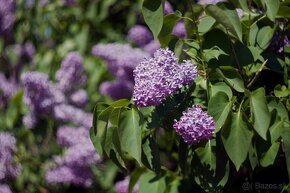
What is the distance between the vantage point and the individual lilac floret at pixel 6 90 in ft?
8.16

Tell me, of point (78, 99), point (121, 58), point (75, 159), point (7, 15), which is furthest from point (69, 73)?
point (7, 15)

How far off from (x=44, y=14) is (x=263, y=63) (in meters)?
1.74

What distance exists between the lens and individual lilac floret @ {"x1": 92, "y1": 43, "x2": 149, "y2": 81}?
2.14 metres

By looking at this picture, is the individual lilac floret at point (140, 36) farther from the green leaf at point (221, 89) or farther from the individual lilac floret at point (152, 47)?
the green leaf at point (221, 89)

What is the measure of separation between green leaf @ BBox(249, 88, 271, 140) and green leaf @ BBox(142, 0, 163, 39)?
242 millimetres

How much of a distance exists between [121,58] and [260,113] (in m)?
0.96

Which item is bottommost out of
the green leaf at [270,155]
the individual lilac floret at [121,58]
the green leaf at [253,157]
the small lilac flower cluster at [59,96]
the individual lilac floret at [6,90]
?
the individual lilac floret at [6,90]

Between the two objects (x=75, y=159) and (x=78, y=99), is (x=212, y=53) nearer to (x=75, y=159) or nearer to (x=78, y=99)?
(x=75, y=159)

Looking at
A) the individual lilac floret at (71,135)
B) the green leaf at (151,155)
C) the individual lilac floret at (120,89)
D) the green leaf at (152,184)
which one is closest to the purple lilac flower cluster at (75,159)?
the individual lilac floret at (71,135)

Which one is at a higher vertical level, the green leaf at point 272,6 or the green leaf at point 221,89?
the green leaf at point 272,6

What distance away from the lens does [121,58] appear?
2.15 meters

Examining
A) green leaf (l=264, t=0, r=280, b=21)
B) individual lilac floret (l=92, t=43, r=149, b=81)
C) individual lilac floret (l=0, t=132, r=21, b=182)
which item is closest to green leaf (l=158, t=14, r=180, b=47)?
green leaf (l=264, t=0, r=280, b=21)

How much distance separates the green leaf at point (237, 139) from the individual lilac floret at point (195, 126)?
0.03 m

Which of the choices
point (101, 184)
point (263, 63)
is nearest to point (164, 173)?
point (263, 63)
